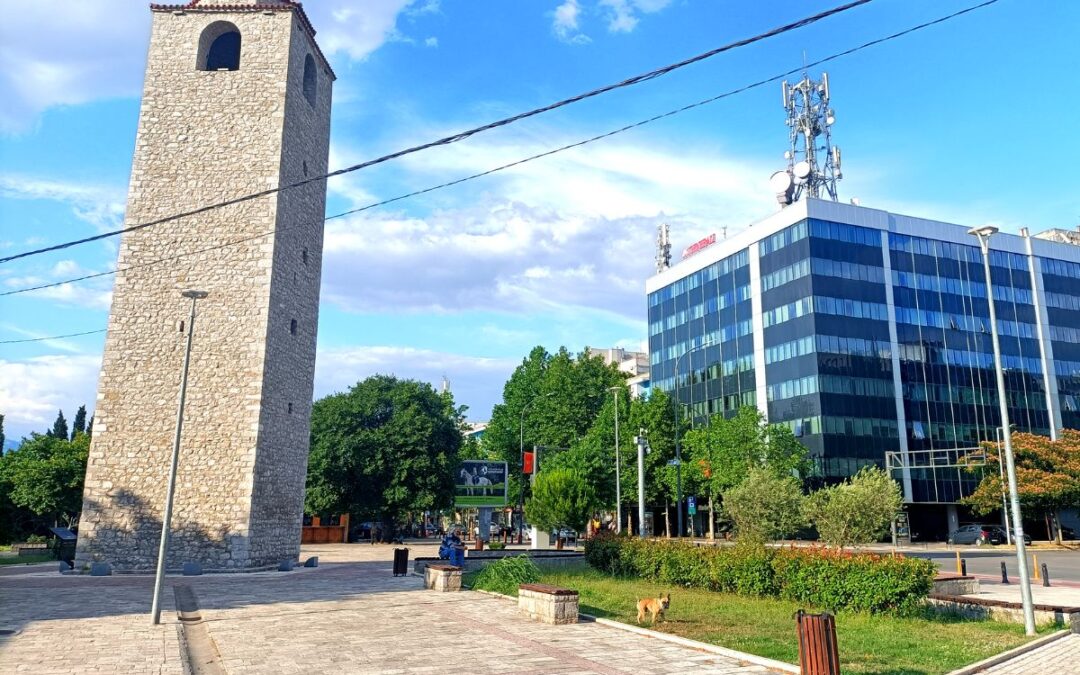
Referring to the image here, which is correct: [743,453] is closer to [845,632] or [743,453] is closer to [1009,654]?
[845,632]

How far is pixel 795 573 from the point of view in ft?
51.2

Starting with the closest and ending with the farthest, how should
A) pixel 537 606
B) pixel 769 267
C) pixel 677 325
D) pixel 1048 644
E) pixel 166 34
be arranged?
pixel 1048 644, pixel 537 606, pixel 166 34, pixel 769 267, pixel 677 325

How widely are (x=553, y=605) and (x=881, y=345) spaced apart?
50962mm

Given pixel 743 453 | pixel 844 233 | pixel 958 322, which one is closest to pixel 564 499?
pixel 743 453

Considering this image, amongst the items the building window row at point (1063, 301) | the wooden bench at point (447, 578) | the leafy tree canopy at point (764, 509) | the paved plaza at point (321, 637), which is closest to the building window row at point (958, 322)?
the building window row at point (1063, 301)

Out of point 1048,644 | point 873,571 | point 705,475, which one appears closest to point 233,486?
point 873,571

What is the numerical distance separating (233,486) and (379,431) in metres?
24.3

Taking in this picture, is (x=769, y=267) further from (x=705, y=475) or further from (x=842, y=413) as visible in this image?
(x=705, y=475)

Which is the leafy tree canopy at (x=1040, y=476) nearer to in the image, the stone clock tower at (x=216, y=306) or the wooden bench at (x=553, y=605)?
the wooden bench at (x=553, y=605)

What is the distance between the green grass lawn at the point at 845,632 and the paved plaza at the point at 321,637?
48.6 inches

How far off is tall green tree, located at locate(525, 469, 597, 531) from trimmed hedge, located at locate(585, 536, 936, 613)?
44.6 ft

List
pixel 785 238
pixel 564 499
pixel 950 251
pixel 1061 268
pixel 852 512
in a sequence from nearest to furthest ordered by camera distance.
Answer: pixel 852 512, pixel 564 499, pixel 785 238, pixel 950 251, pixel 1061 268

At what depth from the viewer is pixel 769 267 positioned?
2361 inches

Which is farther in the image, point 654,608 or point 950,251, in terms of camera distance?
point 950,251
